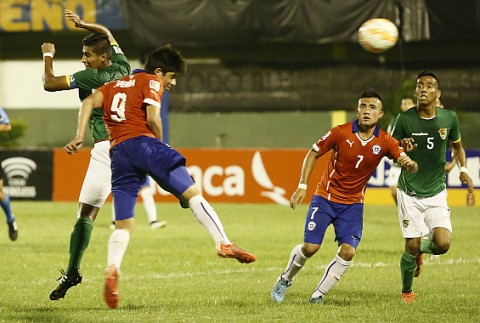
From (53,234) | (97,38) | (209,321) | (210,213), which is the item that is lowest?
(53,234)

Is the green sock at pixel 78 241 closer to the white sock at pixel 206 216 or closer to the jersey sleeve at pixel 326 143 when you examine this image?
the white sock at pixel 206 216

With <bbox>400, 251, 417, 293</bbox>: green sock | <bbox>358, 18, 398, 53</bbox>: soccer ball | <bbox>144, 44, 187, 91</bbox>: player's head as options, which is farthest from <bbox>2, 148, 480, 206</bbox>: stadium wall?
<bbox>144, 44, 187, 91</bbox>: player's head

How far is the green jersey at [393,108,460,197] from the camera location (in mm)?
9758

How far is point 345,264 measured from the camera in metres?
9.16

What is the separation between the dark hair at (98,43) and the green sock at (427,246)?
349 cm

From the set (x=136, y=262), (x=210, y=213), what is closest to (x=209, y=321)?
(x=210, y=213)

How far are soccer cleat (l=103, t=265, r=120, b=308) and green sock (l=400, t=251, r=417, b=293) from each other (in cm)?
286

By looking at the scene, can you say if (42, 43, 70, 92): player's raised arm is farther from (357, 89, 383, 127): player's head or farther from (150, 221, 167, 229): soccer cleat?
(150, 221, 167, 229): soccer cleat

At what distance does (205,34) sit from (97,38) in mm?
19444

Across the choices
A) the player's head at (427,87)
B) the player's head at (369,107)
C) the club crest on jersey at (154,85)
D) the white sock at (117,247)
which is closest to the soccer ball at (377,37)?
the player's head at (427,87)

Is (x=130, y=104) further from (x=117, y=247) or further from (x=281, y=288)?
(x=281, y=288)

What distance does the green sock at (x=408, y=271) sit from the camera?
945 centimetres

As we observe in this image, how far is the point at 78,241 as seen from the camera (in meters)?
9.37

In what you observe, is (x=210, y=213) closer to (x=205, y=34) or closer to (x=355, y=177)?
(x=355, y=177)
